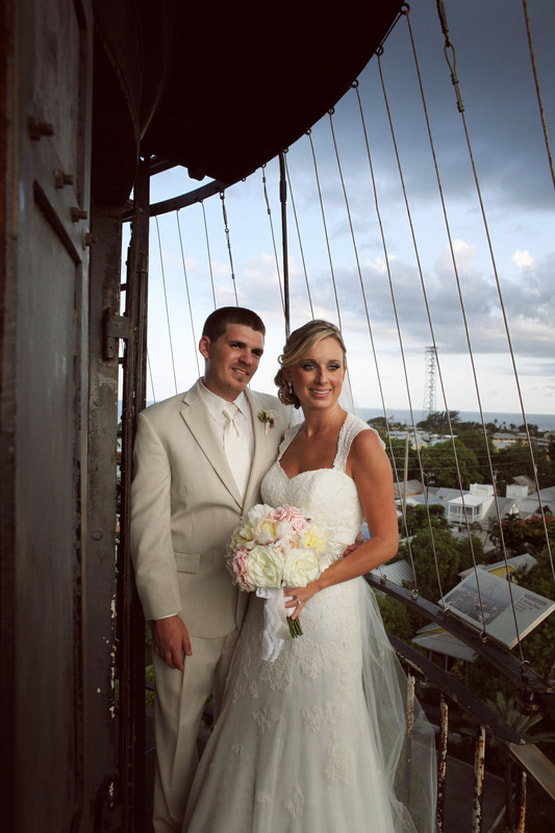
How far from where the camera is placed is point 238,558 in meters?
1.83

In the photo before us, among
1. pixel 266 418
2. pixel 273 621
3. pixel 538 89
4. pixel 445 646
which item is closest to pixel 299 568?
pixel 273 621

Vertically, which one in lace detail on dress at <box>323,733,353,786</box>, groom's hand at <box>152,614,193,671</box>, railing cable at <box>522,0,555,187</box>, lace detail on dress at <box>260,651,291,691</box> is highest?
railing cable at <box>522,0,555,187</box>

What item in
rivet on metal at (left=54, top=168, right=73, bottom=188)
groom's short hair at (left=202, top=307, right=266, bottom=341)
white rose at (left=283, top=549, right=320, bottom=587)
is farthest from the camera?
groom's short hair at (left=202, top=307, right=266, bottom=341)

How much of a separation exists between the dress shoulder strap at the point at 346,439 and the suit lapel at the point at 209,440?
471 millimetres

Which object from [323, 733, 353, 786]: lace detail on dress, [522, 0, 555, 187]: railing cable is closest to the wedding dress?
[323, 733, 353, 786]: lace detail on dress

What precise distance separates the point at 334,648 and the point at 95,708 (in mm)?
1037

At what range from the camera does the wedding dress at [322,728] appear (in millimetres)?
1862

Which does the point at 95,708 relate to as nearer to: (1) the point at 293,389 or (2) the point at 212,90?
(1) the point at 293,389

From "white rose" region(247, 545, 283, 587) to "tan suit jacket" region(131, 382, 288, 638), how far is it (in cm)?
51

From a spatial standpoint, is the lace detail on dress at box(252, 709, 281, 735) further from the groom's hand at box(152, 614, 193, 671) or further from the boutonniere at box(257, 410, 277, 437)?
the boutonniere at box(257, 410, 277, 437)

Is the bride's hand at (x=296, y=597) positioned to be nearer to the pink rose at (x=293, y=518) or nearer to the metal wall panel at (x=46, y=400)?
the pink rose at (x=293, y=518)

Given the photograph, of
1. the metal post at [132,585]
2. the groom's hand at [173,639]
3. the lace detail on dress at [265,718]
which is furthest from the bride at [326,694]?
the metal post at [132,585]

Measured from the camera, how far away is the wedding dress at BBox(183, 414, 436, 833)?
186cm

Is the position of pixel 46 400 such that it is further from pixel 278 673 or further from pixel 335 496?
pixel 278 673
